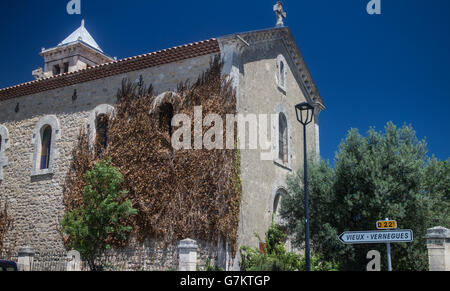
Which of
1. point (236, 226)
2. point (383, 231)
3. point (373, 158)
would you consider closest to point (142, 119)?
point (236, 226)

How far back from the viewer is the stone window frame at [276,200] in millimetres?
16823

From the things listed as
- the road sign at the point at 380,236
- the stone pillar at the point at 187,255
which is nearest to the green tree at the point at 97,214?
the stone pillar at the point at 187,255

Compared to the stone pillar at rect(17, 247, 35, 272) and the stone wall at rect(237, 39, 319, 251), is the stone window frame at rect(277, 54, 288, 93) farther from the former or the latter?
the stone pillar at rect(17, 247, 35, 272)

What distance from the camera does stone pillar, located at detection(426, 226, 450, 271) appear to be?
33.4 ft

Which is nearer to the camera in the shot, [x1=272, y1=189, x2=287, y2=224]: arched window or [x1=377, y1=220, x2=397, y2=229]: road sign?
[x1=377, y1=220, x2=397, y2=229]: road sign

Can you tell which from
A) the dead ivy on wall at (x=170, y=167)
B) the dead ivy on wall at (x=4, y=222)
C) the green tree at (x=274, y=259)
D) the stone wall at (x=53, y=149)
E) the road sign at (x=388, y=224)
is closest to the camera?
the road sign at (x=388, y=224)

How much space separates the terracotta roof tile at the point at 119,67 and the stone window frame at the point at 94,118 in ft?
4.37

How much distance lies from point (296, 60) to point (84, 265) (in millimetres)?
12657

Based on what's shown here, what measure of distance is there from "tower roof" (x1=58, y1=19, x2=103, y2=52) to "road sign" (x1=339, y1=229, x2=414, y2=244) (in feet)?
80.0

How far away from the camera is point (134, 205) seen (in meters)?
16.1

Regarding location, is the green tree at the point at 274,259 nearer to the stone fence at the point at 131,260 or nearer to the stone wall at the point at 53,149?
the stone fence at the point at 131,260

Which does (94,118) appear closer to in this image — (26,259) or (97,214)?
(97,214)

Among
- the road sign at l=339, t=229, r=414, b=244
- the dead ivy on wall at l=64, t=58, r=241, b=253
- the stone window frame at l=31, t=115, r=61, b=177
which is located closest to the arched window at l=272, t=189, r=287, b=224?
the dead ivy on wall at l=64, t=58, r=241, b=253
